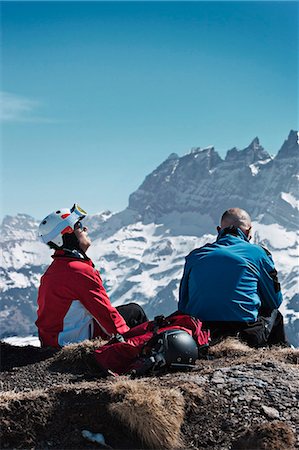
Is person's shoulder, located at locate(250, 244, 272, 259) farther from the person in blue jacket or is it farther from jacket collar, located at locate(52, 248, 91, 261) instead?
jacket collar, located at locate(52, 248, 91, 261)

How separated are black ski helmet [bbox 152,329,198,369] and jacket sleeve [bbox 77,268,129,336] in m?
2.26

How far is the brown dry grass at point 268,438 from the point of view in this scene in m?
7.13

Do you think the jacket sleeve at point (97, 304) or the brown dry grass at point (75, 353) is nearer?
the brown dry grass at point (75, 353)

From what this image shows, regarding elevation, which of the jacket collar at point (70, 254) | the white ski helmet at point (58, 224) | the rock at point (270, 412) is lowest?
the rock at point (270, 412)

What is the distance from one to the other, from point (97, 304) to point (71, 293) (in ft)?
1.60

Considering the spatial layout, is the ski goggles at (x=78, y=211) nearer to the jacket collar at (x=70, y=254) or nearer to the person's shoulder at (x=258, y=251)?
the jacket collar at (x=70, y=254)

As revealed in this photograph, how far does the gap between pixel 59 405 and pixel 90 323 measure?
383 centimetres

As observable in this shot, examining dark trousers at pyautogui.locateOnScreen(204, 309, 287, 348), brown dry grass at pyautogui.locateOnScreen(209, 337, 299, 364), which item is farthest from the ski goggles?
brown dry grass at pyautogui.locateOnScreen(209, 337, 299, 364)

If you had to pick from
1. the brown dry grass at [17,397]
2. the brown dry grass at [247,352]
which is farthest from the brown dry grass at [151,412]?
the brown dry grass at [247,352]

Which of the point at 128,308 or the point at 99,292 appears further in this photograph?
the point at 128,308

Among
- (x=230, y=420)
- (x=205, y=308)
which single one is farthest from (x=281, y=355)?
(x=230, y=420)

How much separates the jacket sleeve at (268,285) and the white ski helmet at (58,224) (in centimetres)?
329

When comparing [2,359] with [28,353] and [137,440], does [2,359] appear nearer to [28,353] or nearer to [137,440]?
[28,353]

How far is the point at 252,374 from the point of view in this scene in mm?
8578
